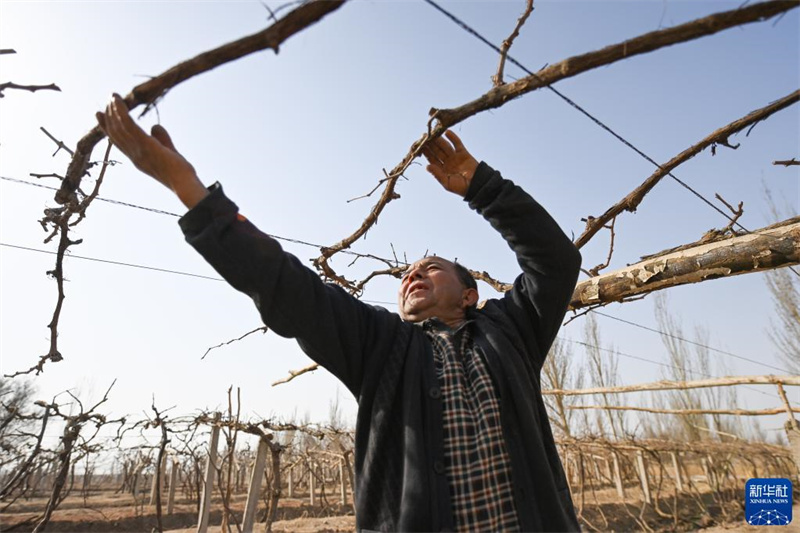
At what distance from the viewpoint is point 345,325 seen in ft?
5.50

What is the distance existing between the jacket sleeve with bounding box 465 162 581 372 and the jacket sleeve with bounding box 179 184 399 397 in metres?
0.70

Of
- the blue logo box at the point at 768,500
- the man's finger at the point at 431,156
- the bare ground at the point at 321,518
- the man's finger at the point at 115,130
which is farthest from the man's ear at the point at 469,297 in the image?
the bare ground at the point at 321,518

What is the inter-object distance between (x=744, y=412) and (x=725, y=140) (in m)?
5.62

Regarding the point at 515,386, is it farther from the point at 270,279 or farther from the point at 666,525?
the point at 666,525

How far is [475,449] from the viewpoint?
1.47m

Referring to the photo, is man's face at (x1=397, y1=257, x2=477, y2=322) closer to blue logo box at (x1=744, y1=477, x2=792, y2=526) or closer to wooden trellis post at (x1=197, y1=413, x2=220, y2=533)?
wooden trellis post at (x1=197, y1=413, x2=220, y2=533)

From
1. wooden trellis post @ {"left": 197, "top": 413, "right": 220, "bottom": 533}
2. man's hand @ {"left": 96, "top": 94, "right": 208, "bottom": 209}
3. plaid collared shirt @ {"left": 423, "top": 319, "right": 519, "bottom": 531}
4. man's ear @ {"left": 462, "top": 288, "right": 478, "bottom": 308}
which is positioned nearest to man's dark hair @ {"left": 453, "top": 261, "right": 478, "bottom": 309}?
man's ear @ {"left": 462, "top": 288, "right": 478, "bottom": 308}

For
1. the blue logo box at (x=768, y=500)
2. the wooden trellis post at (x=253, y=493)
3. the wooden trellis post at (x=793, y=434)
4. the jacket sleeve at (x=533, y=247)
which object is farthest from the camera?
the blue logo box at (x=768, y=500)

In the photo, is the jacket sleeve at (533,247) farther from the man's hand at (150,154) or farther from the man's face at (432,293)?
the man's hand at (150,154)

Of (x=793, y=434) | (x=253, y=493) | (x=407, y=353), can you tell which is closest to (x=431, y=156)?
(x=407, y=353)

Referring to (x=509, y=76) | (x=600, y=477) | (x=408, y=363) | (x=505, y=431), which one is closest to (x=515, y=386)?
(x=505, y=431)

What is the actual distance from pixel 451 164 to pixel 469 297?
67 centimetres

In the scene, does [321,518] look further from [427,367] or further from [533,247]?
[533,247]

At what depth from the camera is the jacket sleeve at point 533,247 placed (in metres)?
1.86
